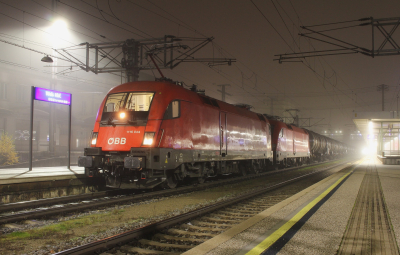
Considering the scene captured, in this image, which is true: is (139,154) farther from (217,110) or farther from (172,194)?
(217,110)

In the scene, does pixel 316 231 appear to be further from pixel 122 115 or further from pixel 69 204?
pixel 122 115

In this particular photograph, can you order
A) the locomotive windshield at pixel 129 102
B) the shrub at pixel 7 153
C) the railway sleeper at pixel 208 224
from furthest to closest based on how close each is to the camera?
the shrub at pixel 7 153 < the locomotive windshield at pixel 129 102 < the railway sleeper at pixel 208 224

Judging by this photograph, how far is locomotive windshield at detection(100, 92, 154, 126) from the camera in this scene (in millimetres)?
10250

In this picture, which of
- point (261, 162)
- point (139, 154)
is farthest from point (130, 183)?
point (261, 162)

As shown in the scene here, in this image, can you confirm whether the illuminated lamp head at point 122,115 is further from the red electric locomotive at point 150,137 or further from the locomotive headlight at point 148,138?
the locomotive headlight at point 148,138

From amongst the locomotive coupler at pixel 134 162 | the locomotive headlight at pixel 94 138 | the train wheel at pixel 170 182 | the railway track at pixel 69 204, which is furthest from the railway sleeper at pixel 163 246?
the locomotive headlight at pixel 94 138

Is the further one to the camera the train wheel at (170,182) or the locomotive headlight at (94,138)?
the train wheel at (170,182)

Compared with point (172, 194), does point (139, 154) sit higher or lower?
higher

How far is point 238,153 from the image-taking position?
15.6 metres

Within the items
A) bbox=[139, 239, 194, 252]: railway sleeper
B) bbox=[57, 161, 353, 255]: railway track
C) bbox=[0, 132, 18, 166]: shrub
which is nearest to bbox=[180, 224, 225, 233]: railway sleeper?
bbox=[57, 161, 353, 255]: railway track

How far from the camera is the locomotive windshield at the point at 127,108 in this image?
10250 mm

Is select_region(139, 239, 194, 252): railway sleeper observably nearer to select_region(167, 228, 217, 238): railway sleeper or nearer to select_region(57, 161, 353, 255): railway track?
select_region(57, 161, 353, 255): railway track

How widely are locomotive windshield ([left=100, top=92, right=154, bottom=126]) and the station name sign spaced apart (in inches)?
190

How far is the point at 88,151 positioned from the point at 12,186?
2.40 m
